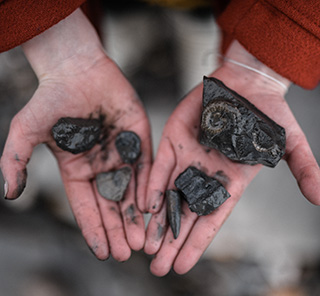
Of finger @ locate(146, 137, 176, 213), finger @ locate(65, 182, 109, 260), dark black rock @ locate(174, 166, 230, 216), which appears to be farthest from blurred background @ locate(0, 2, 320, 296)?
dark black rock @ locate(174, 166, 230, 216)

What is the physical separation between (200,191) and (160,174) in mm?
283

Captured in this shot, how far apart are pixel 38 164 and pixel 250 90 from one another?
2015mm

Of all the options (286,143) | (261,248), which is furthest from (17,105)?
(261,248)

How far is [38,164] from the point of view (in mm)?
2953

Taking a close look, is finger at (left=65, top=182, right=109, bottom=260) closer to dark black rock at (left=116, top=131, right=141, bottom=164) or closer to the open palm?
the open palm

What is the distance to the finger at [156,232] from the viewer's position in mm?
1855

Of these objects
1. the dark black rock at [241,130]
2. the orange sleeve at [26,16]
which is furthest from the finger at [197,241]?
the orange sleeve at [26,16]

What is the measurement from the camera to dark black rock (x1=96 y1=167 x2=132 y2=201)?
1.95 m

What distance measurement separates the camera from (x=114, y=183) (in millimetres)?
1963

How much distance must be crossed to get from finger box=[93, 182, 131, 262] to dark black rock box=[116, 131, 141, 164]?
293mm

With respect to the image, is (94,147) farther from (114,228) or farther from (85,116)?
(114,228)

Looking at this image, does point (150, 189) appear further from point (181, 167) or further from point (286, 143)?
point (286, 143)

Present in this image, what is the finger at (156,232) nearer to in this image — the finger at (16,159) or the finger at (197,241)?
the finger at (197,241)

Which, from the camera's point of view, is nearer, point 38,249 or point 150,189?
point 150,189
